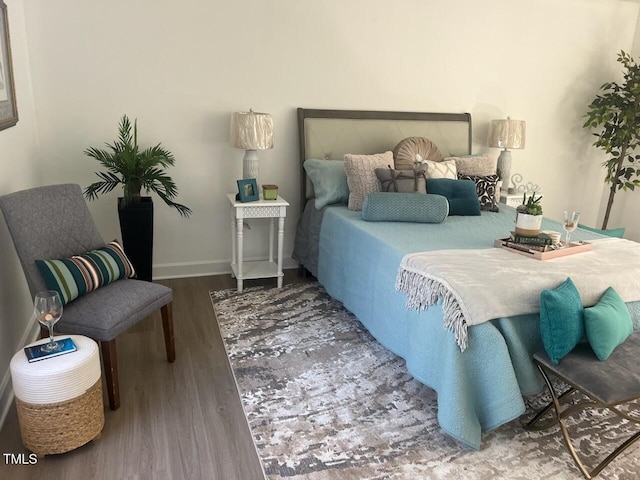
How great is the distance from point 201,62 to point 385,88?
1494mm

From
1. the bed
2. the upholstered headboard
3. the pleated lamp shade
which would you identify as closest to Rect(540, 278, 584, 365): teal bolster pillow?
the bed

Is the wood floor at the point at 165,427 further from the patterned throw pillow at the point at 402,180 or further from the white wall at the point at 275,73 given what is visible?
the patterned throw pillow at the point at 402,180

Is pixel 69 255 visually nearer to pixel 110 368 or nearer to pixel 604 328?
pixel 110 368

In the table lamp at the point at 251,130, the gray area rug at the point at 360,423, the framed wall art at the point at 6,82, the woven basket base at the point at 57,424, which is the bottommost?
the gray area rug at the point at 360,423

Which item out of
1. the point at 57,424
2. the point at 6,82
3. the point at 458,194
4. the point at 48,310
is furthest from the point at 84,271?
the point at 458,194

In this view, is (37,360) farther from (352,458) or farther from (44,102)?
(44,102)

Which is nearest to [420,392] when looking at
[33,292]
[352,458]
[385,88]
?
[352,458]

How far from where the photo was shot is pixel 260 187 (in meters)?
3.93

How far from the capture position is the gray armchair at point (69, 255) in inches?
86.4

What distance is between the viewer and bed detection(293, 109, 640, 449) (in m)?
2.09

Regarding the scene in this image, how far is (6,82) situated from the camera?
99.9 inches

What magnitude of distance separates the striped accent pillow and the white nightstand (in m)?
1.01

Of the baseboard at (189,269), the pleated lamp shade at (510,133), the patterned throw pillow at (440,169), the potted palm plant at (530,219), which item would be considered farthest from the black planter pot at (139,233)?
the pleated lamp shade at (510,133)

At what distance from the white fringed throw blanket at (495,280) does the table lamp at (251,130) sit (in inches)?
59.7
